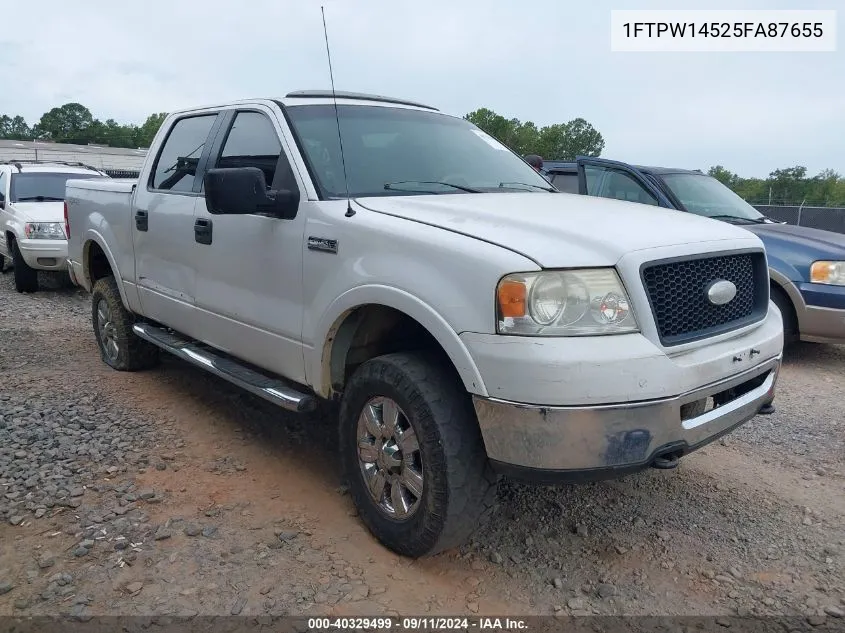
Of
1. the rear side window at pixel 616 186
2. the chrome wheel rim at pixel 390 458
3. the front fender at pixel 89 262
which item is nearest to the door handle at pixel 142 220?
the front fender at pixel 89 262

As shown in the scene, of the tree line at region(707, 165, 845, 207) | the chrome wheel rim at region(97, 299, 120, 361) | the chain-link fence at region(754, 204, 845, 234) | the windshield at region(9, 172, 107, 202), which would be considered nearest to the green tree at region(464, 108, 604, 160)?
the tree line at region(707, 165, 845, 207)

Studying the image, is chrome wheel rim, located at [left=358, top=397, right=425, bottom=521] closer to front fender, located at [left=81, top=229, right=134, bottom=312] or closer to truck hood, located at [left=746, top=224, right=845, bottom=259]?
front fender, located at [left=81, top=229, right=134, bottom=312]

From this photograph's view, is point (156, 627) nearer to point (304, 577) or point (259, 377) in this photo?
point (304, 577)

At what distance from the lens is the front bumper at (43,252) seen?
9.17 meters

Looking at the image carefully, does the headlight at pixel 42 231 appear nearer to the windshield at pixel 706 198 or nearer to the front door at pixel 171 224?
the front door at pixel 171 224

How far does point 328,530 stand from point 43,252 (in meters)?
7.57

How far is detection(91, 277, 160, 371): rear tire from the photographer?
5562 millimetres

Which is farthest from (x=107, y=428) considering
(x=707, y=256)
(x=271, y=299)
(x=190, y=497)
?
(x=707, y=256)

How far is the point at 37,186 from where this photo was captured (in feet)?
33.9

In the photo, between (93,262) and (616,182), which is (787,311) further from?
(93,262)

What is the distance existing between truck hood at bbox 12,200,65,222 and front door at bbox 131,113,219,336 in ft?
16.5

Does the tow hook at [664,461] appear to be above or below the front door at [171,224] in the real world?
below

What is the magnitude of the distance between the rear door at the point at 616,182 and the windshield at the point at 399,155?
2.96m

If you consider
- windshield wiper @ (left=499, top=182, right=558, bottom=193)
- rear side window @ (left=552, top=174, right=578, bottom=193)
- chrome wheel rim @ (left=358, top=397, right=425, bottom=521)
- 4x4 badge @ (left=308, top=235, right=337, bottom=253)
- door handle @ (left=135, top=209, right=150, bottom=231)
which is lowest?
chrome wheel rim @ (left=358, top=397, right=425, bottom=521)
